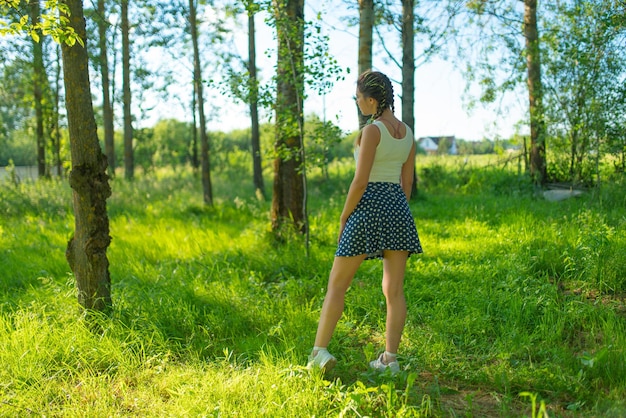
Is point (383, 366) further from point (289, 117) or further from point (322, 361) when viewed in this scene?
point (289, 117)

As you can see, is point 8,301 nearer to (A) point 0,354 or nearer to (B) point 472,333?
(A) point 0,354

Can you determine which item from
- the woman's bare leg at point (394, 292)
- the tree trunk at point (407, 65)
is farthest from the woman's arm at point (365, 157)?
the tree trunk at point (407, 65)

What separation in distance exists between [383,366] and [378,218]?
3.41 feet

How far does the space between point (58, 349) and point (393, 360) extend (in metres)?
2.47

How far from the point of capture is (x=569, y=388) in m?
3.43

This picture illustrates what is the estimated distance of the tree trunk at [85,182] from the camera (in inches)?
169

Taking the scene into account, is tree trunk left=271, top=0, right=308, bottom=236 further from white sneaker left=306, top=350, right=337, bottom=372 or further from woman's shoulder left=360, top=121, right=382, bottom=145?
woman's shoulder left=360, top=121, right=382, bottom=145

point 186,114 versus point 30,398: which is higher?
point 186,114

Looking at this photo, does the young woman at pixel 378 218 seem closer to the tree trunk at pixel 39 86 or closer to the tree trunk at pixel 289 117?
the tree trunk at pixel 289 117

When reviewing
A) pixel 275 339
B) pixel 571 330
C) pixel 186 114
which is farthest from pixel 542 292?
pixel 186 114

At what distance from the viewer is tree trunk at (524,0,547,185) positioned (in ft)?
38.1

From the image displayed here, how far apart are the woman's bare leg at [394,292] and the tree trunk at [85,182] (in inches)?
96.1

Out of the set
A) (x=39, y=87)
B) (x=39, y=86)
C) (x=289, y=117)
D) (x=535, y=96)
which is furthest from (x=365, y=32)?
(x=39, y=87)

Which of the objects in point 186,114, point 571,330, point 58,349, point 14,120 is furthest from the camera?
point 14,120
